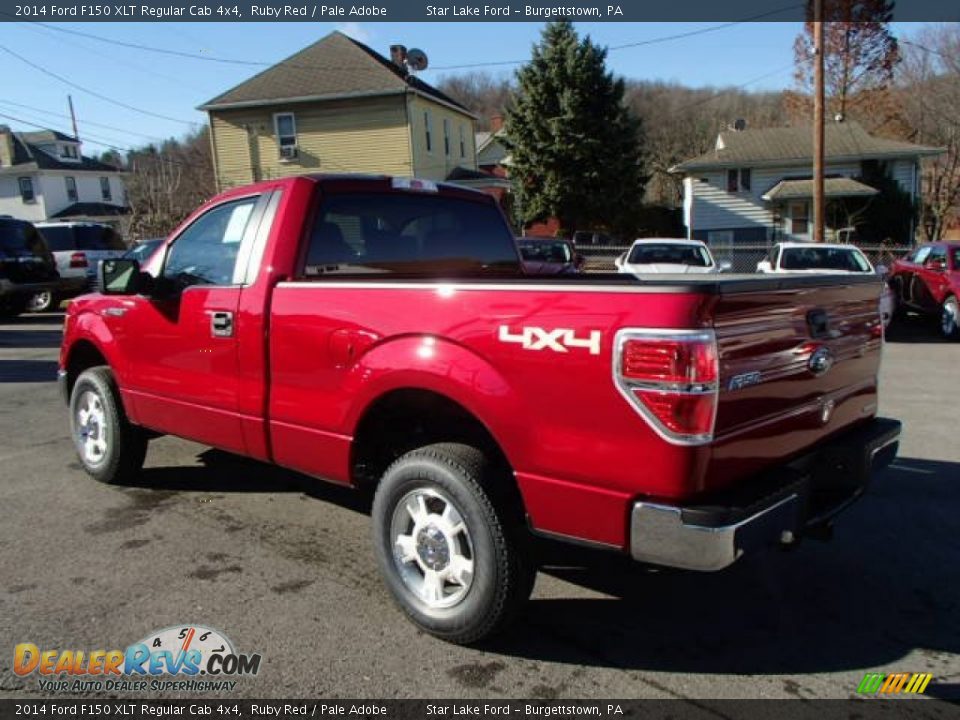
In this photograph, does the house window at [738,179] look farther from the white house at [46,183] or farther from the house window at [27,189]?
the house window at [27,189]

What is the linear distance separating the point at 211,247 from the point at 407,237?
1140 mm

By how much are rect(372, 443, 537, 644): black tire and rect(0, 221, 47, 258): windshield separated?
15549 mm

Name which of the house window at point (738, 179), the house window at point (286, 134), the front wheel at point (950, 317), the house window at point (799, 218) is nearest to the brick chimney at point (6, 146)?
the house window at point (286, 134)

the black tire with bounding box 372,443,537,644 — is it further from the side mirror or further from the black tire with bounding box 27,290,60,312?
the black tire with bounding box 27,290,60,312

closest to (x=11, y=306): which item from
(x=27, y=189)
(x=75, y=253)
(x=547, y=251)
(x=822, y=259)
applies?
(x=75, y=253)

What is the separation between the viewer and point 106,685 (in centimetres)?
289

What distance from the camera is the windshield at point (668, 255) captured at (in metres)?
14.3

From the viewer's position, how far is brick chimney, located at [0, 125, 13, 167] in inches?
1911

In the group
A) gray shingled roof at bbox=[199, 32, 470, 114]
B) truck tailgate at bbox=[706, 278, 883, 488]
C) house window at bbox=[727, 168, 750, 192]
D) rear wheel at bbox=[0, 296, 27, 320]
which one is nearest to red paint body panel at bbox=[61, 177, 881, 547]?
truck tailgate at bbox=[706, 278, 883, 488]

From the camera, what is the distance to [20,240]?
15547 mm

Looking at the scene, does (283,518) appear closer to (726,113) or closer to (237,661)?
(237,661)

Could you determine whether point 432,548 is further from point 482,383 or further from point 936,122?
point 936,122

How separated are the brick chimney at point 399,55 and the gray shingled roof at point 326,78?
0.66 m

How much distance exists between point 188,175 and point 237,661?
4257 cm
